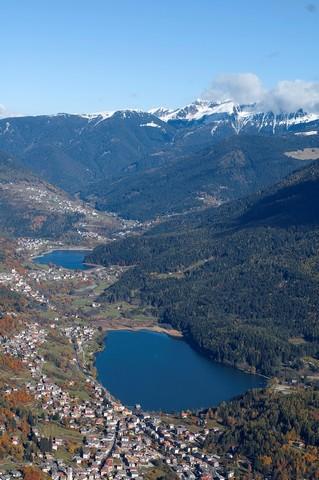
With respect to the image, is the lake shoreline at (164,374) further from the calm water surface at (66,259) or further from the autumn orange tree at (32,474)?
the calm water surface at (66,259)

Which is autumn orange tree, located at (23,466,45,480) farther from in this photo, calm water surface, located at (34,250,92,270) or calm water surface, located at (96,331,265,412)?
calm water surface, located at (34,250,92,270)

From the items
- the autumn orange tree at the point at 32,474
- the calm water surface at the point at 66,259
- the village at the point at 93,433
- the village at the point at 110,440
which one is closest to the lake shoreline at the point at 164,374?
the village at the point at 93,433

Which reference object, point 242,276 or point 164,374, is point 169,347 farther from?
point 242,276

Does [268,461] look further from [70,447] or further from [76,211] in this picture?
[76,211]

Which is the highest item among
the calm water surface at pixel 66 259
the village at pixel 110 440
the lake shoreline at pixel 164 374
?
the calm water surface at pixel 66 259

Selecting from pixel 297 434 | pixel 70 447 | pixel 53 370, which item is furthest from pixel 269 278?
pixel 70 447

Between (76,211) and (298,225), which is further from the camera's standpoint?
(76,211)
